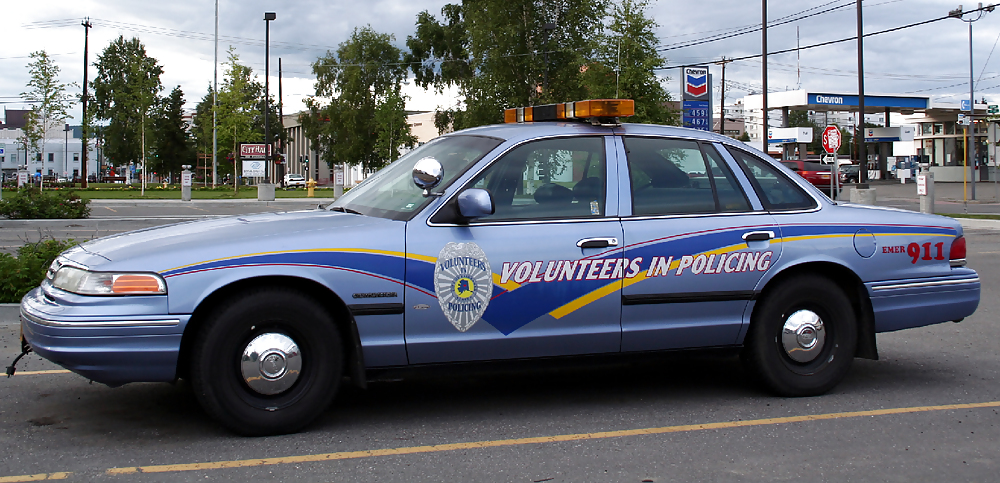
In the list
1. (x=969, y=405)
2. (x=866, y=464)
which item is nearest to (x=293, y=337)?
(x=866, y=464)

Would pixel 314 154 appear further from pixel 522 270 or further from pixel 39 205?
pixel 522 270

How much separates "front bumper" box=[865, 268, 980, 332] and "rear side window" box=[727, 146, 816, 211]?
25.8 inches

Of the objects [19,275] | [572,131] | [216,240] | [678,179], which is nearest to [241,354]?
[216,240]

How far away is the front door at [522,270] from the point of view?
455cm

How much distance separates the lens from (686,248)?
501cm

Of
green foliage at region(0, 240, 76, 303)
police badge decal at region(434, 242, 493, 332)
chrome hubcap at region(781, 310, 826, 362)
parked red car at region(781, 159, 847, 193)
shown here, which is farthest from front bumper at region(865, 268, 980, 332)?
parked red car at region(781, 159, 847, 193)

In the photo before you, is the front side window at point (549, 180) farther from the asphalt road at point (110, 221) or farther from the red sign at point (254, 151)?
the red sign at point (254, 151)

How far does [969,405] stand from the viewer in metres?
5.27

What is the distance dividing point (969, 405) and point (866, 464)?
1541 mm

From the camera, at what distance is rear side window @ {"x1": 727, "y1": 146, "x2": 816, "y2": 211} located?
538 centimetres

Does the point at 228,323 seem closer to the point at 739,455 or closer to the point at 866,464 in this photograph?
the point at 739,455

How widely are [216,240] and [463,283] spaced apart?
1231 millimetres

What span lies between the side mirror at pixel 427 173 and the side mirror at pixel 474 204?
0.62 feet

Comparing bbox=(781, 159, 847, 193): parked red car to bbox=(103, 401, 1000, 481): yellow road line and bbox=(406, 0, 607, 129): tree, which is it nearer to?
bbox=(406, 0, 607, 129): tree
